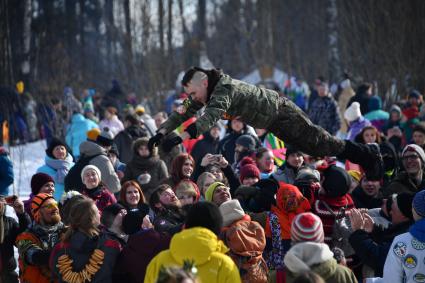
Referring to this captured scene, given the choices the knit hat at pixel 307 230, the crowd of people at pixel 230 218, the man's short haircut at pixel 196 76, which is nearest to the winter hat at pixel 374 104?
the crowd of people at pixel 230 218

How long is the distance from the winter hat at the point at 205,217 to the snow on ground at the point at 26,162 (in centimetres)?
998

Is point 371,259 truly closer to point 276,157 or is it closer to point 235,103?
Result: point 235,103

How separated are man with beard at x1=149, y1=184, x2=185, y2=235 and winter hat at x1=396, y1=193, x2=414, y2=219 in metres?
1.79

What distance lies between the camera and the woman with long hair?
21.1ft

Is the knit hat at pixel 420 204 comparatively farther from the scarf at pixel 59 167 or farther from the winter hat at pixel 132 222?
the scarf at pixel 59 167

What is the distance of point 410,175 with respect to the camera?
8.70 meters

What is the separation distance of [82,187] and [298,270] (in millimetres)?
4638

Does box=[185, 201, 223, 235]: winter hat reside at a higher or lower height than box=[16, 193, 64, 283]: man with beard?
higher

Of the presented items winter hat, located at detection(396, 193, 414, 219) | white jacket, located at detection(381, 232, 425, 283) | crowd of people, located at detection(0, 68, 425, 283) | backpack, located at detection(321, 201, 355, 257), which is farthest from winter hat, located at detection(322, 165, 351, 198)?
white jacket, located at detection(381, 232, 425, 283)

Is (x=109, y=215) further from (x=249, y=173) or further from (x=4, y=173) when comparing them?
(x=4, y=173)

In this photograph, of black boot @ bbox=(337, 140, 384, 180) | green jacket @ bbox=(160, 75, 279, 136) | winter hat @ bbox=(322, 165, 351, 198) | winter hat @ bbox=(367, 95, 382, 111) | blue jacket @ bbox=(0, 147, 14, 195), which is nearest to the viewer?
winter hat @ bbox=(322, 165, 351, 198)

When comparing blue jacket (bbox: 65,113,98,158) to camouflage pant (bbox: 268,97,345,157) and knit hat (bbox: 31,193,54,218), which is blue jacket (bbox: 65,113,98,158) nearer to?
camouflage pant (bbox: 268,97,345,157)

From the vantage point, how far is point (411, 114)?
15062 mm

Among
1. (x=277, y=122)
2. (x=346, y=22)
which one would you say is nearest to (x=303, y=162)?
(x=277, y=122)
